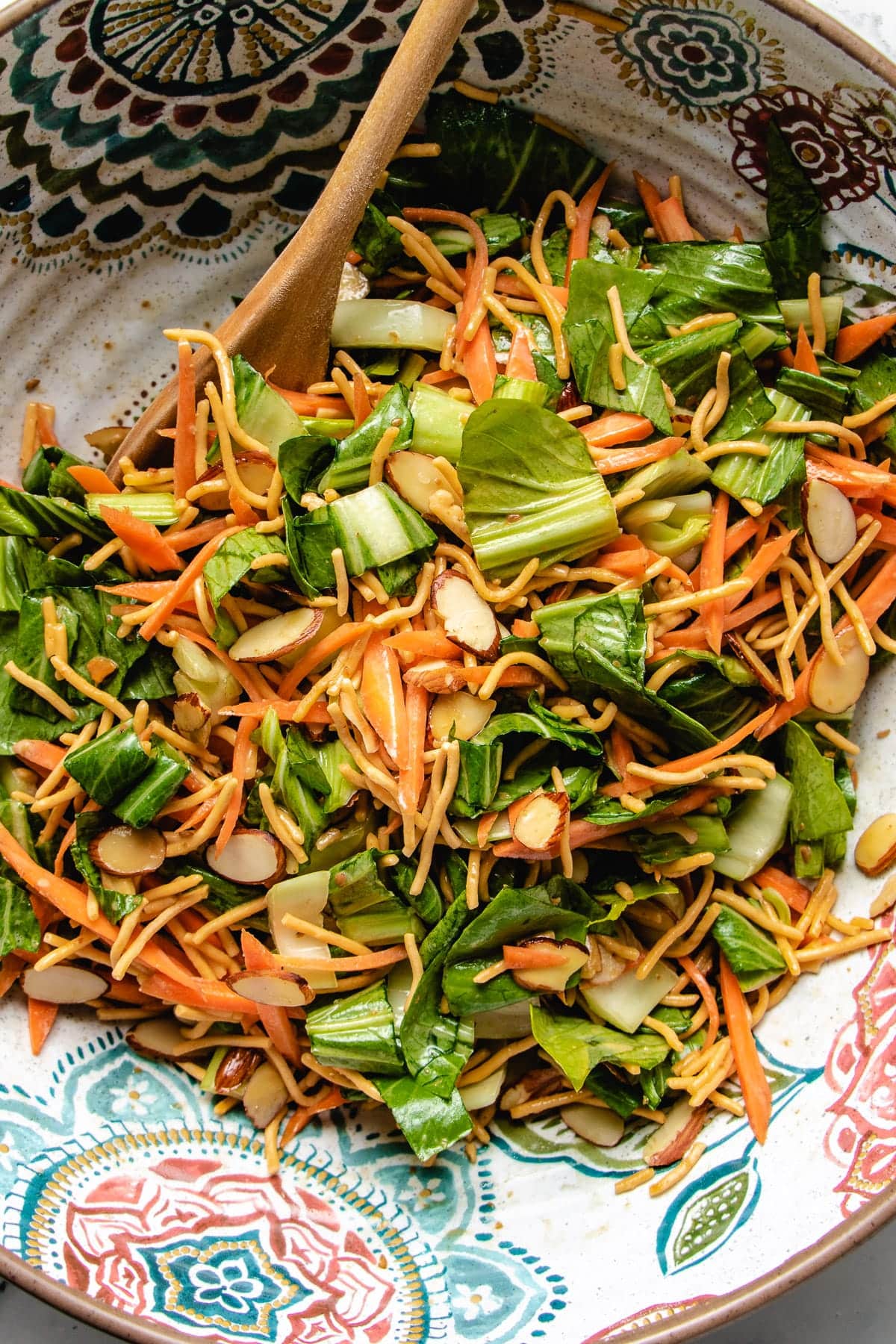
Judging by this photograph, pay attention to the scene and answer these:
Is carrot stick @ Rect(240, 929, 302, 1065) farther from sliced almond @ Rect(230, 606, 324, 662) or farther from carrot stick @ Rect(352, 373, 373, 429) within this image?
carrot stick @ Rect(352, 373, 373, 429)

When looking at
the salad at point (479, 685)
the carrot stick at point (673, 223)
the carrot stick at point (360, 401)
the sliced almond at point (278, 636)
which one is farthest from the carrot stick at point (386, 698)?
the carrot stick at point (673, 223)

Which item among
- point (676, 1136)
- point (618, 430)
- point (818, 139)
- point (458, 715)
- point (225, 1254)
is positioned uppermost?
point (818, 139)

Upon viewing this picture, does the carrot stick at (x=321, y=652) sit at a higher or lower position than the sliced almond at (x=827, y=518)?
lower

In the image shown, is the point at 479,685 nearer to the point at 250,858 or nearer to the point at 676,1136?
the point at 250,858

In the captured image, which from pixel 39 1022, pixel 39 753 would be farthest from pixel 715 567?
pixel 39 1022

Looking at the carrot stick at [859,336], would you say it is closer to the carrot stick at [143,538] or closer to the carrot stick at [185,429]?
the carrot stick at [185,429]

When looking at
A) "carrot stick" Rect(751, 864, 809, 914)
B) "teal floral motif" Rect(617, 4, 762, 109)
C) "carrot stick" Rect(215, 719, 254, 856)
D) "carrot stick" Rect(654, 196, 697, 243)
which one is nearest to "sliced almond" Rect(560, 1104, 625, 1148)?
"carrot stick" Rect(751, 864, 809, 914)
